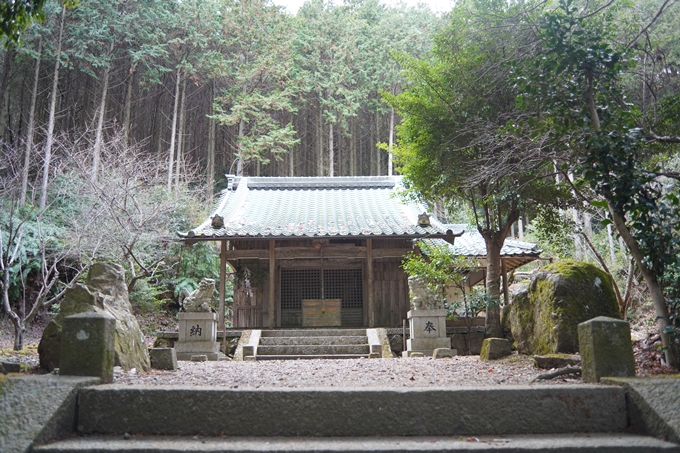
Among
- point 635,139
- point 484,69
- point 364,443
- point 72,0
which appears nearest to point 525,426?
point 364,443

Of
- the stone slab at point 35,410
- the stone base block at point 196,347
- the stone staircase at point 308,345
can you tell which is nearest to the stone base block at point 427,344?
the stone staircase at point 308,345

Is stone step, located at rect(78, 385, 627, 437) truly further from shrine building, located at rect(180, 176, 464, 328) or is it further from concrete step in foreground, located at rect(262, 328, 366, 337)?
shrine building, located at rect(180, 176, 464, 328)

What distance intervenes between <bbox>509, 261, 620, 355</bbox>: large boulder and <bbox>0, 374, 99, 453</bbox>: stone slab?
184 inches

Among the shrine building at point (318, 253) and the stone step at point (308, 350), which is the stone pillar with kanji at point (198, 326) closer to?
the stone step at point (308, 350)

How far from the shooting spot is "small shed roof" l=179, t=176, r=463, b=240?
11.8m

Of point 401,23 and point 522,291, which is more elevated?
point 401,23

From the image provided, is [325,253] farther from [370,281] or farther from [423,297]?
[423,297]

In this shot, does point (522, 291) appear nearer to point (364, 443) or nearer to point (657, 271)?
point (657, 271)

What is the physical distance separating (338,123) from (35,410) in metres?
27.3

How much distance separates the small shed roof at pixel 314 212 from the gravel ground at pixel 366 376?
13.5 feet

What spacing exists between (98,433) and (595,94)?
5.00m

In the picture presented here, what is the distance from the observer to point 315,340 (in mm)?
10156

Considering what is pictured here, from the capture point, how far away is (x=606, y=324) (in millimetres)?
3795

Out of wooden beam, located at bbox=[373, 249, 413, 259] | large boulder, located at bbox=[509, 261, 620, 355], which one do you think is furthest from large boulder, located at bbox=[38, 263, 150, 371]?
wooden beam, located at bbox=[373, 249, 413, 259]
